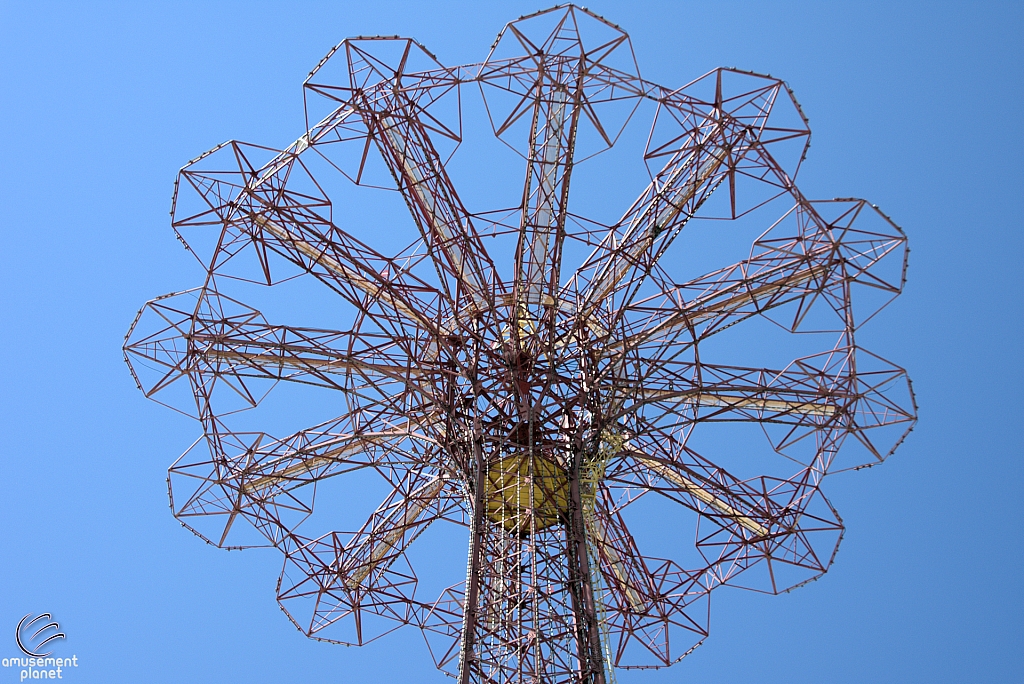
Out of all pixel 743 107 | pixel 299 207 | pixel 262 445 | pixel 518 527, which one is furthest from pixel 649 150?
pixel 262 445

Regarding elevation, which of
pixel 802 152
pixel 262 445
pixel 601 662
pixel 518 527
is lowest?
pixel 601 662

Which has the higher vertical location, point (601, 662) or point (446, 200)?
point (446, 200)

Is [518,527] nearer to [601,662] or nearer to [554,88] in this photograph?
[601,662]

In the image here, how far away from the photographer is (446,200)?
29875 mm

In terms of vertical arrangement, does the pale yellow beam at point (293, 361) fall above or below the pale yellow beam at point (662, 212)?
below

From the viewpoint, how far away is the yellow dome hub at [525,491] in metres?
34.0

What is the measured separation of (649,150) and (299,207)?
26.7 ft

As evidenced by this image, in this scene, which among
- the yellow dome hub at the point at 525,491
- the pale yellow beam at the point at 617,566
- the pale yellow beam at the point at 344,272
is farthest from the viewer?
the pale yellow beam at the point at 617,566

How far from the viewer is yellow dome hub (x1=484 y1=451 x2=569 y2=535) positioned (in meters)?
34.0

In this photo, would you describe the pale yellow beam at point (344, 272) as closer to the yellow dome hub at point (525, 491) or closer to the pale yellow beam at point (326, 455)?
the pale yellow beam at point (326, 455)

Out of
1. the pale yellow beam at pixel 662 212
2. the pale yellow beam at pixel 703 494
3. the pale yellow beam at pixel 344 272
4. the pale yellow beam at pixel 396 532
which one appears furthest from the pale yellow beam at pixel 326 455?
the pale yellow beam at pixel 703 494

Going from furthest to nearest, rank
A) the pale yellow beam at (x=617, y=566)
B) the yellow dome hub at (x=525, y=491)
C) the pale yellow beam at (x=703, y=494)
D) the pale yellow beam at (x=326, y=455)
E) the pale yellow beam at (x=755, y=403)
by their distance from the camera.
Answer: the pale yellow beam at (x=617, y=566) → the pale yellow beam at (x=703, y=494) → the pale yellow beam at (x=326, y=455) → the yellow dome hub at (x=525, y=491) → the pale yellow beam at (x=755, y=403)

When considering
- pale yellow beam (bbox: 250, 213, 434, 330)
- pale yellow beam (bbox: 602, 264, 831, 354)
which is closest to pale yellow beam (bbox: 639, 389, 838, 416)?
pale yellow beam (bbox: 602, 264, 831, 354)

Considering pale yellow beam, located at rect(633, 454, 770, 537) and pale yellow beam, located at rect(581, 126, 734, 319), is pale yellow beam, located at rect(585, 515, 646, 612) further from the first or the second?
pale yellow beam, located at rect(581, 126, 734, 319)
